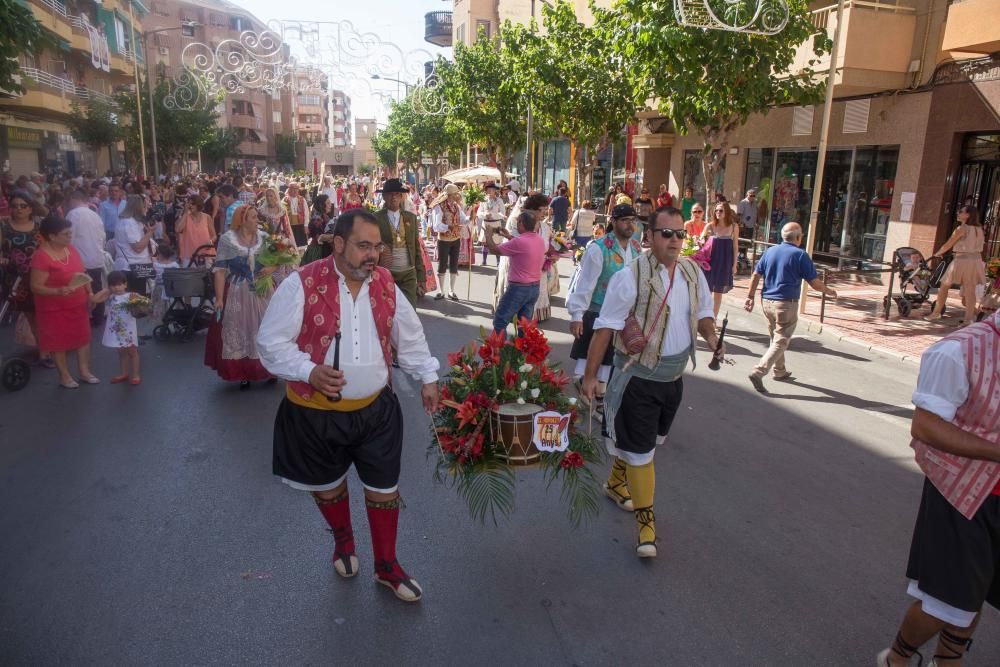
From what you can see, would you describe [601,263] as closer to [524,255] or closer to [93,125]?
[524,255]

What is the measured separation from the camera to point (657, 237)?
4.32 metres

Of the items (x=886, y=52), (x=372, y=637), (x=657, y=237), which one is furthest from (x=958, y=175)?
(x=372, y=637)

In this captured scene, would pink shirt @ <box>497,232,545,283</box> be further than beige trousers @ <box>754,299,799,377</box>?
No

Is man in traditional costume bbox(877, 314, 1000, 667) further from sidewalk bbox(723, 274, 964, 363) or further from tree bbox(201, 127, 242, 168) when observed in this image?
tree bbox(201, 127, 242, 168)

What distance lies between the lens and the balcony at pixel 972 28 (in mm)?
12477

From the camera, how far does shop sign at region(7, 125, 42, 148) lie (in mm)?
28355

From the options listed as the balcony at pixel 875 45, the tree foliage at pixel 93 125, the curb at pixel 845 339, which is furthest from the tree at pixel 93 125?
the curb at pixel 845 339

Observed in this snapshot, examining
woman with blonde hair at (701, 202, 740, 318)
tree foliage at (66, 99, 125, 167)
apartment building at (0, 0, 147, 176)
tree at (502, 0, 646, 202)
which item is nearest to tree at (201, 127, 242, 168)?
apartment building at (0, 0, 147, 176)

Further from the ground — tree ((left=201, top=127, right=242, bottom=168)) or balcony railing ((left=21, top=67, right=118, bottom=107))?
balcony railing ((left=21, top=67, right=118, bottom=107))

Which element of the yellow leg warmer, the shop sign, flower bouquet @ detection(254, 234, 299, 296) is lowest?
the yellow leg warmer

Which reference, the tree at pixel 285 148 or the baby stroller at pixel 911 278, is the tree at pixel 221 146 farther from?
the baby stroller at pixel 911 278

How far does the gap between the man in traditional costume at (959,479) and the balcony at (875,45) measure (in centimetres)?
1356

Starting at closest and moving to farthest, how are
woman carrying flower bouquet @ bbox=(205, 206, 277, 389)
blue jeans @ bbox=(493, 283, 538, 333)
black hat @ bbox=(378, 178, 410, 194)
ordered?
woman carrying flower bouquet @ bbox=(205, 206, 277, 389) → black hat @ bbox=(378, 178, 410, 194) → blue jeans @ bbox=(493, 283, 538, 333)

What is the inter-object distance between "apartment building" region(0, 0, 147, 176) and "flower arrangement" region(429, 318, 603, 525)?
24.2 metres
